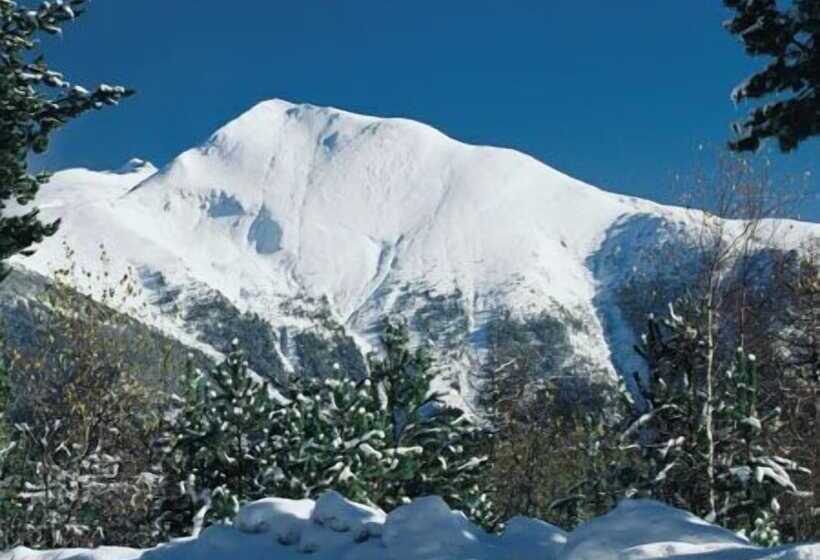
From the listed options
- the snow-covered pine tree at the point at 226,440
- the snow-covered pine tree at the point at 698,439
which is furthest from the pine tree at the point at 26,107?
the snow-covered pine tree at the point at 698,439

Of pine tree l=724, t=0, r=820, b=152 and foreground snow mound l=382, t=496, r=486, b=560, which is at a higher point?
pine tree l=724, t=0, r=820, b=152

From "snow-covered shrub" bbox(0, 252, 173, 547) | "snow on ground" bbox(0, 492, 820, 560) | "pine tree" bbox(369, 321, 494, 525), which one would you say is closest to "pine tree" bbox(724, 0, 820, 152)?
"snow on ground" bbox(0, 492, 820, 560)

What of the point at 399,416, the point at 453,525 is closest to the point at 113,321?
the point at 399,416

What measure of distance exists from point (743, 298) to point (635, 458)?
376 inches

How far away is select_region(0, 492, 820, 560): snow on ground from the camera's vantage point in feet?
24.9

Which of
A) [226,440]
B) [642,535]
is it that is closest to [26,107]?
[226,440]

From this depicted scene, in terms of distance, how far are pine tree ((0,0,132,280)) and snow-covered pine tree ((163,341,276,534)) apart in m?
4.10

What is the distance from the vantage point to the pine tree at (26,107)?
14828 mm

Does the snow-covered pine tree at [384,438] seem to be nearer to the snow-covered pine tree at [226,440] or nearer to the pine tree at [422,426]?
the pine tree at [422,426]

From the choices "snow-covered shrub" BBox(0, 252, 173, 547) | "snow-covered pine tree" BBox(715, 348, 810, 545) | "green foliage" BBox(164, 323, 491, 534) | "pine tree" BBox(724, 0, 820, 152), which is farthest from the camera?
"snow-covered shrub" BBox(0, 252, 173, 547)

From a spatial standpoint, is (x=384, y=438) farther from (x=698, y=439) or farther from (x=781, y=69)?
(x=781, y=69)

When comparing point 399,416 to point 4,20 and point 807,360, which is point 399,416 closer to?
point 4,20

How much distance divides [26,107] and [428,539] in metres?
9.08

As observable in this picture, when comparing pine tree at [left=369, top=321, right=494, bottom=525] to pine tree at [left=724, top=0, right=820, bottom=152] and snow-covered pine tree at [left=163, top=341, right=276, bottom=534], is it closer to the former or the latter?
snow-covered pine tree at [left=163, top=341, right=276, bottom=534]
